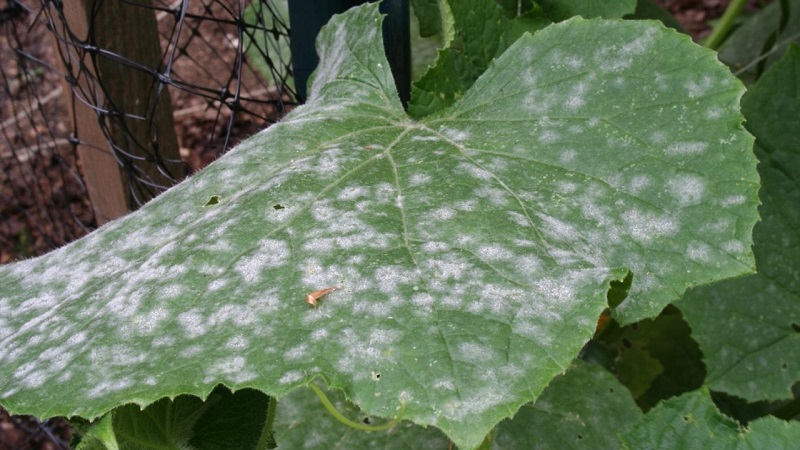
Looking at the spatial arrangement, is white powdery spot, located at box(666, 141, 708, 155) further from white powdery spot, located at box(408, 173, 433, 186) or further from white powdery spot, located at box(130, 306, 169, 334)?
white powdery spot, located at box(130, 306, 169, 334)

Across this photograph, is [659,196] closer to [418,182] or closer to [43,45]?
[418,182]

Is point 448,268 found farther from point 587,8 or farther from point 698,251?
point 587,8

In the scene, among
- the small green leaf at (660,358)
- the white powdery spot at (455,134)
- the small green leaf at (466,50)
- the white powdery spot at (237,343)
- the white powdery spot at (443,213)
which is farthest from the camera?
the small green leaf at (660,358)

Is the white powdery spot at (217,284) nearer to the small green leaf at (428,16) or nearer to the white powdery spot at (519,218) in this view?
the white powdery spot at (519,218)

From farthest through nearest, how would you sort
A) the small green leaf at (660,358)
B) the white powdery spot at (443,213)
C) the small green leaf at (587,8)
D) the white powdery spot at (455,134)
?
the small green leaf at (660,358)
the small green leaf at (587,8)
the white powdery spot at (455,134)
the white powdery spot at (443,213)

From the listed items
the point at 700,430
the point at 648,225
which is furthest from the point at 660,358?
the point at 648,225

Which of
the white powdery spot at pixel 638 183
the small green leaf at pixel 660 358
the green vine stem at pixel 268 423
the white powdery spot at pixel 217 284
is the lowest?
the small green leaf at pixel 660 358

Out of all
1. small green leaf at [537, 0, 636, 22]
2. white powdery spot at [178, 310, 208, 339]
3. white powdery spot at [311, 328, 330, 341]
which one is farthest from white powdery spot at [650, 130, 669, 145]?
white powdery spot at [178, 310, 208, 339]

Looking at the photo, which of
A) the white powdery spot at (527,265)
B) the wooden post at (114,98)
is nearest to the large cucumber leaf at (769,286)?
the white powdery spot at (527,265)
